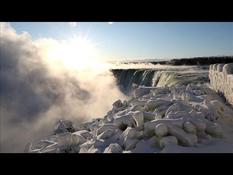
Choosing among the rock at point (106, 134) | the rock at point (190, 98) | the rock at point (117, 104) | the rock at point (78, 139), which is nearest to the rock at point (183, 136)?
the rock at point (106, 134)

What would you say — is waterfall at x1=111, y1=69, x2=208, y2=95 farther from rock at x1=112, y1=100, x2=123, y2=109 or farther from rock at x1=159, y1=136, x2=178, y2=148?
rock at x1=159, y1=136, x2=178, y2=148

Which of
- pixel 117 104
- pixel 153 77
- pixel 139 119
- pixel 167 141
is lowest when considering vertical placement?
pixel 167 141

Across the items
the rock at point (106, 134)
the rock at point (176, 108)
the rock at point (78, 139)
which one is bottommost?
the rock at point (106, 134)

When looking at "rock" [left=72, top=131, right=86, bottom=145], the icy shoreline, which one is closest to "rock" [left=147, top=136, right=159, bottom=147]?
the icy shoreline

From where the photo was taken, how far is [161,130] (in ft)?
13.3

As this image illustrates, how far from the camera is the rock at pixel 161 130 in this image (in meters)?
4.06

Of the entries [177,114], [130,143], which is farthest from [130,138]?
[177,114]

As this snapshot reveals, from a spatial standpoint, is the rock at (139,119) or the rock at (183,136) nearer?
the rock at (183,136)

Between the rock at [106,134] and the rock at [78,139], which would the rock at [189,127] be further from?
the rock at [78,139]

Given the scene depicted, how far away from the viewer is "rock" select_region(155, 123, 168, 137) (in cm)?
406

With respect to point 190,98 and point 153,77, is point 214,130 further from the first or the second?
point 153,77
